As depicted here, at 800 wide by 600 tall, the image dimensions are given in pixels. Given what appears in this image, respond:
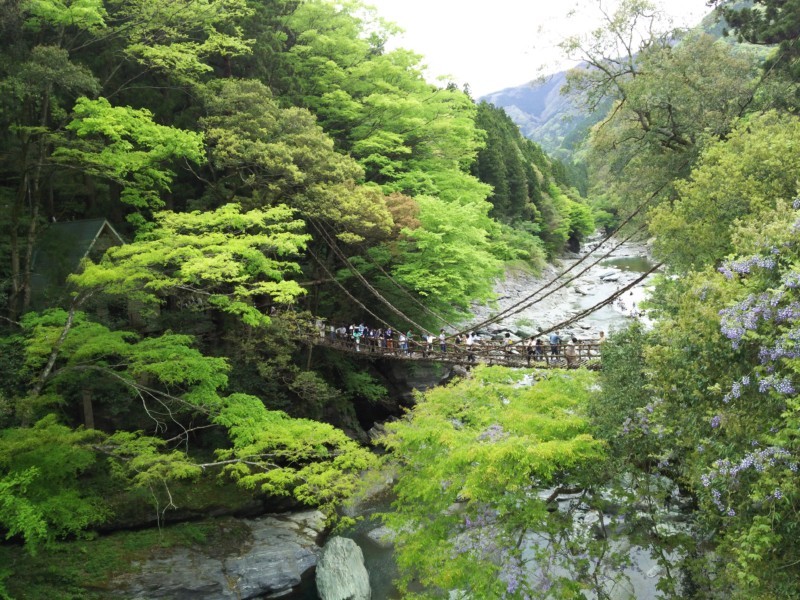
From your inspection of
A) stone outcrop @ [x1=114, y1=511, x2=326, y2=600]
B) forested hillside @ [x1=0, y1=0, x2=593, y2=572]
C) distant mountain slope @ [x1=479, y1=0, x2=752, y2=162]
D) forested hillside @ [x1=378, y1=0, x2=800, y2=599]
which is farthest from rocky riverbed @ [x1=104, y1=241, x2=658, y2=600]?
distant mountain slope @ [x1=479, y1=0, x2=752, y2=162]

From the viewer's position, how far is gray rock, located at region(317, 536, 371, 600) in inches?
359

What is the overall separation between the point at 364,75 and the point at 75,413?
14.7 meters

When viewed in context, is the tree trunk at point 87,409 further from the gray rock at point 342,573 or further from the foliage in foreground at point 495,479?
the foliage in foreground at point 495,479

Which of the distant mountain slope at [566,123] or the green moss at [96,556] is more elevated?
the distant mountain slope at [566,123]

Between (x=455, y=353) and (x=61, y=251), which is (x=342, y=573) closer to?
(x=455, y=353)

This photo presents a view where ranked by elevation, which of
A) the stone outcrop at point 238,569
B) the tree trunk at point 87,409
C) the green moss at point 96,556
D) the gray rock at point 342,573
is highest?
the tree trunk at point 87,409

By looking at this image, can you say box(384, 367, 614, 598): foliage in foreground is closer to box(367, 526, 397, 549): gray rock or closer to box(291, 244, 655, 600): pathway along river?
box(291, 244, 655, 600): pathway along river

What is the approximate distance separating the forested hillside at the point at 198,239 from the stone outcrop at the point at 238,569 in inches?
41.9

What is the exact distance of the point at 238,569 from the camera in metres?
9.04

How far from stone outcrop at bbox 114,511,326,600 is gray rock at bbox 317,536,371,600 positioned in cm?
40

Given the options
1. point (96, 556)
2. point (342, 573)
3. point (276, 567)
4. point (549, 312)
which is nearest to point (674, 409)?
point (342, 573)

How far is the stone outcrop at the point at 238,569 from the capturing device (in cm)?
828

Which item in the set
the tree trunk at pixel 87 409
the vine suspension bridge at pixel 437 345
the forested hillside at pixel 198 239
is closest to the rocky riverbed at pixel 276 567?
the forested hillside at pixel 198 239

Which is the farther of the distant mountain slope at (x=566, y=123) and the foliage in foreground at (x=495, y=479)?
the distant mountain slope at (x=566, y=123)
